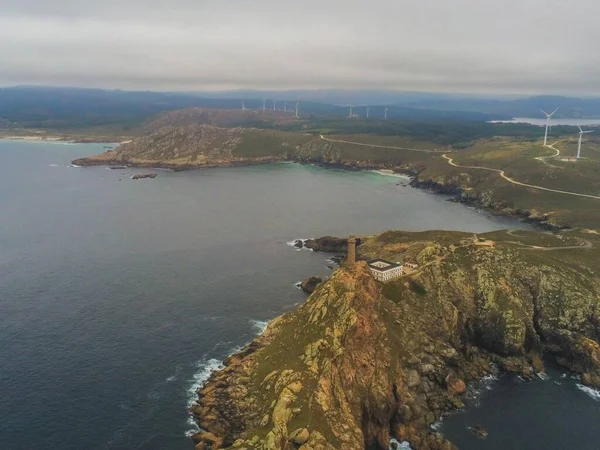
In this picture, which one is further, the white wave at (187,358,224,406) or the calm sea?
the white wave at (187,358,224,406)

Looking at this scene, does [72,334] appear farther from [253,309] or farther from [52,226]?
[52,226]

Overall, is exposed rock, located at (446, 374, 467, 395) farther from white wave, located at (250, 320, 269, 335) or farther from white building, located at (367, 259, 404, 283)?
white wave, located at (250, 320, 269, 335)

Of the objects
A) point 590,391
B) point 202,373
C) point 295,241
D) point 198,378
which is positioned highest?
point 295,241

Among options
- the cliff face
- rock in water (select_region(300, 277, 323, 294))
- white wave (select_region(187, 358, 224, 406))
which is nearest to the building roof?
the cliff face

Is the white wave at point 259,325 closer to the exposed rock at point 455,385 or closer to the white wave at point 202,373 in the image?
the white wave at point 202,373

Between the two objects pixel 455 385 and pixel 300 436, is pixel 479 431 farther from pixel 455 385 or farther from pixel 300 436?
pixel 300 436

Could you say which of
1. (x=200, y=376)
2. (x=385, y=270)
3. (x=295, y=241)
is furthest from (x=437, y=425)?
(x=295, y=241)

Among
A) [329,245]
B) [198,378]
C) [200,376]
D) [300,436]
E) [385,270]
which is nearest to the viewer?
[300,436]
